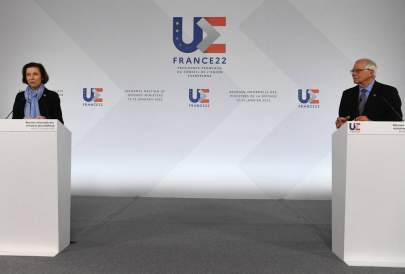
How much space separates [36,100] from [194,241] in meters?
1.81

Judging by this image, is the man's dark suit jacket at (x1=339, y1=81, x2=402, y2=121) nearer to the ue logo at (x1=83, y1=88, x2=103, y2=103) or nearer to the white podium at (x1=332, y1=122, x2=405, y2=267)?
the white podium at (x1=332, y1=122, x2=405, y2=267)

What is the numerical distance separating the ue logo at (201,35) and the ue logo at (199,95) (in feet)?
1.84

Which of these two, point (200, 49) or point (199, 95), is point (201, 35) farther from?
point (199, 95)

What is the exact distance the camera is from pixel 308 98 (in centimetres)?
590

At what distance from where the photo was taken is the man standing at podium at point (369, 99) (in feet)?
11.0

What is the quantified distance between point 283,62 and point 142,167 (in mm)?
2501

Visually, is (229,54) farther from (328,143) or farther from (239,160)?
(328,143)

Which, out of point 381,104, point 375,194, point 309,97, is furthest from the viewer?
point 309,97

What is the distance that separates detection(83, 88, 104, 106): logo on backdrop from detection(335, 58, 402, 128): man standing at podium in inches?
145

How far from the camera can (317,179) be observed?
5.92 meters

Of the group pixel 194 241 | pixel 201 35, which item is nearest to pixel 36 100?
pixel 194 241

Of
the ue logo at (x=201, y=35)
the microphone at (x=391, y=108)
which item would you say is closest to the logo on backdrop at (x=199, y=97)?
the ue logo at (x=201, y=35)

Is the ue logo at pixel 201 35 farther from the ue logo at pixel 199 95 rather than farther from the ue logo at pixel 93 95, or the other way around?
the ue logo at pixel 93 95

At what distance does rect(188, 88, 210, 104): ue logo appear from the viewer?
5961mm
